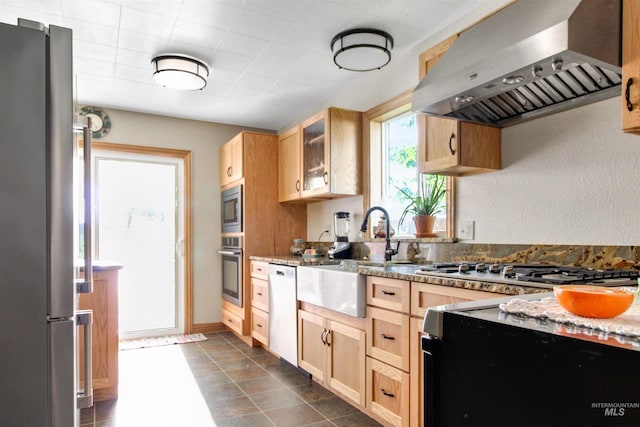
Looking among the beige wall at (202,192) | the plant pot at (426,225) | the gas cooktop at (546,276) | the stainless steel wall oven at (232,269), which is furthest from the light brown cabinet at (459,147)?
the beige wall at (202,192)

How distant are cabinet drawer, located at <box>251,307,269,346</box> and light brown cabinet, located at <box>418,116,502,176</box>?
6.76ft

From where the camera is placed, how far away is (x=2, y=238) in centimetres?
104

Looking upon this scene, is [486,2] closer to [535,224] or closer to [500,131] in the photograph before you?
[500,131]

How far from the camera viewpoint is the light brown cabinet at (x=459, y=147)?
7.04 ft

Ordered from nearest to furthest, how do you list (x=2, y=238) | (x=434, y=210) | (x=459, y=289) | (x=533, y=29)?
(x=2, y=238) < (x=533, y=29) < (x=459, y=289) < (x=434, y=210)

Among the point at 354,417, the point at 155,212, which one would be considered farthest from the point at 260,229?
the point at 354,417

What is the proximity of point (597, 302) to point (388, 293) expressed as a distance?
137 centimetres

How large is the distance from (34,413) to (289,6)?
2.22 m

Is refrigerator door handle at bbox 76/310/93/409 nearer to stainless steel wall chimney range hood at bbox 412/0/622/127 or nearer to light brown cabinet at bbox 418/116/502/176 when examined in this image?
stainless steel wall chimney range hood at bbox 412/0/622/127

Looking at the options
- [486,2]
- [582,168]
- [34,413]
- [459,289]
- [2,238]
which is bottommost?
[34,413]

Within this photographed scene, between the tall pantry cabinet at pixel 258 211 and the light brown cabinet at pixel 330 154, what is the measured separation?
0.50 m

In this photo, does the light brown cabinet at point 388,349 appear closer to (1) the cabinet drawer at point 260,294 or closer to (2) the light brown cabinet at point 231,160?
(1) the cabinet drawer at point 260,294

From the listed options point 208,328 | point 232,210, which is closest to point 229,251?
point 232,210

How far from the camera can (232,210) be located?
439cm
